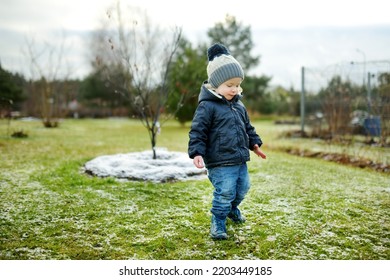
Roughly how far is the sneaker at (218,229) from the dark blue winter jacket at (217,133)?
361 millimetres

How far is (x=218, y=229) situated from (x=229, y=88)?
0.92 m

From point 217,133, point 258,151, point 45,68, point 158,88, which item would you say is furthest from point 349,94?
point 45,68

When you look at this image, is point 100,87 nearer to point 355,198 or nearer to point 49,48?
point 49,48

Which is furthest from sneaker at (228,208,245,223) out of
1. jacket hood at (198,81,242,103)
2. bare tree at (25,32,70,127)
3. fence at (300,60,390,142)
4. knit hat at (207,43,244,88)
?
bare tree at (25,32,70,127)

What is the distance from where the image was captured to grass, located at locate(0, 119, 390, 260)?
2176 millimetres

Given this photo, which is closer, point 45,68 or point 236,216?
point 236,216

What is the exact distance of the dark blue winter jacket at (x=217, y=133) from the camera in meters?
2.34

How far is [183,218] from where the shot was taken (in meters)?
2.75

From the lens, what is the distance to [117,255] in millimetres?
2115

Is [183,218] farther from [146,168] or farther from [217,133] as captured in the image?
[146,168]

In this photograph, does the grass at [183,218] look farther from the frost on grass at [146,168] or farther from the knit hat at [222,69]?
the knit hat at [222,69]

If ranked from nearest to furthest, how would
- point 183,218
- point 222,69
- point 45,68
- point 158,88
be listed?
point 222,69, point 183,218, point 158,88, point 45,68
